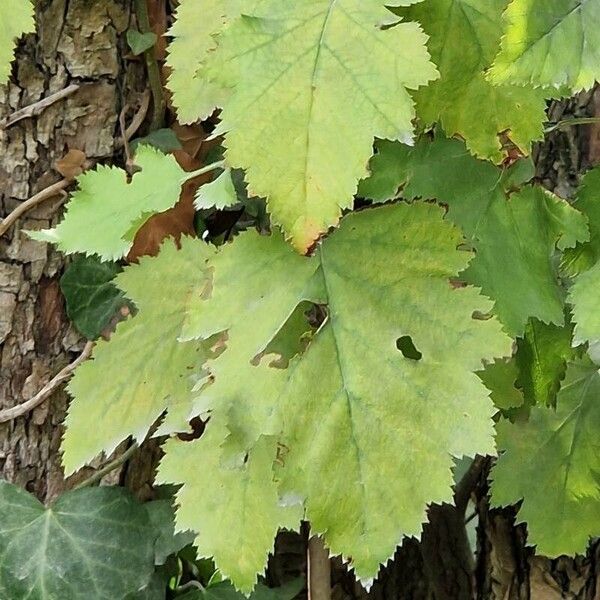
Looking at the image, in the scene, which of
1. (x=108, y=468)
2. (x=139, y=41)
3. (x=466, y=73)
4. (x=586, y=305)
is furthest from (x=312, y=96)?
(x=108, y=468)

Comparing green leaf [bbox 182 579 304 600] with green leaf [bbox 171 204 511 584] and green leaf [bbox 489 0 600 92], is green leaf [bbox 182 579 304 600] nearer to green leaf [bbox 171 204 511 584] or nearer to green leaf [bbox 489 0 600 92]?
green leaf [bbox 171 204 511 584]

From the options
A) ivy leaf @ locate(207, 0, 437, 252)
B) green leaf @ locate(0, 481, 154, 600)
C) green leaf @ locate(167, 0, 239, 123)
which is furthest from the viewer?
green leaf @ locate(0, 481, 154, 600)

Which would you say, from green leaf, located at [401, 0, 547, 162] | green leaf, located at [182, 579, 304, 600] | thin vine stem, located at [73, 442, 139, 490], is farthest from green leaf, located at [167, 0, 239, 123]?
green leaf, located at [182, 579, 304, 600]

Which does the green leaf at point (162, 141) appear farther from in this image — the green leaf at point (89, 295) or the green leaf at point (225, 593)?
the green leaf at point (225, 593)

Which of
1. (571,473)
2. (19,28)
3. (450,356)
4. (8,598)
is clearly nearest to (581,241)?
(450,356)

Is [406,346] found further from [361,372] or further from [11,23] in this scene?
[11,23]

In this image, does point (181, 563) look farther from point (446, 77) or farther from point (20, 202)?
point (446, 77)
